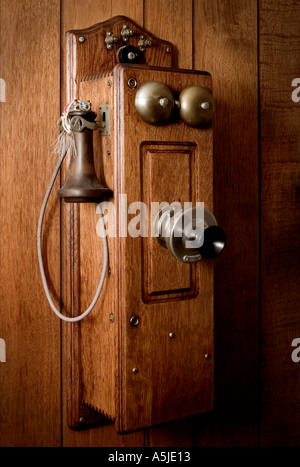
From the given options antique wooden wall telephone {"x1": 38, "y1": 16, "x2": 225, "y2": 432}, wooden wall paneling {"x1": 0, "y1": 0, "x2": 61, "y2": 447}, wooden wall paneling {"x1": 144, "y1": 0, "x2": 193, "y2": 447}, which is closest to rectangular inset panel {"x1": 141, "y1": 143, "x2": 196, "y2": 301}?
antique wooden wall telephone {"x1": 38, "y1": 16, "x2": 225, "y2": 432}

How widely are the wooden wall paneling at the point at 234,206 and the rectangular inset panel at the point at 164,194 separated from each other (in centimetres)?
36

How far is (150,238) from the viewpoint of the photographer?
127cm

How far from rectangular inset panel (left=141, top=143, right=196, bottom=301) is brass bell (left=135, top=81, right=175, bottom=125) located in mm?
61

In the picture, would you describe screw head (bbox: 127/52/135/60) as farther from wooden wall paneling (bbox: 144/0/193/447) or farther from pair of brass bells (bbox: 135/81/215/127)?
pair of brass bells (bbox: 135/81/215/127)

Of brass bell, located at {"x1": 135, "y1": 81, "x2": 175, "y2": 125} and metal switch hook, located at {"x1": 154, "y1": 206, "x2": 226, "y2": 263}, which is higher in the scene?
brass bell, located at {"x1": 135, "y1": 81, "x2": 175, "y2": 125}

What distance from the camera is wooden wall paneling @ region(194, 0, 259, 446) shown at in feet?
5.41

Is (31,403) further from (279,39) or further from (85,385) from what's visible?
(279,39)

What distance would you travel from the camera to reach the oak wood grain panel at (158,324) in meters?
1.24

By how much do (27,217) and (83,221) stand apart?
13 cm

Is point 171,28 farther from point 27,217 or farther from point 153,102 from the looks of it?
point 27,217

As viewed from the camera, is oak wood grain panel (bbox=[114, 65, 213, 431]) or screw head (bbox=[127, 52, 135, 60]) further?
screw head (bbox=[127, 52, 135, 60])

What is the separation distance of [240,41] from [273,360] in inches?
35.0

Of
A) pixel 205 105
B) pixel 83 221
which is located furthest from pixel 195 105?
pixel 83 221

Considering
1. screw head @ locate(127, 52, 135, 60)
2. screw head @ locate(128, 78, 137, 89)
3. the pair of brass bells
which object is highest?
screw head @ locate(127, 52, 135, 60)
